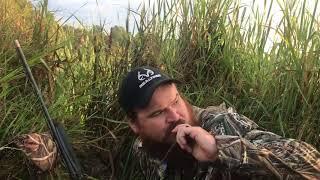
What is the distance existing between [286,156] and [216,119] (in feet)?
1.39

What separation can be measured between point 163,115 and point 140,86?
0.69 ft

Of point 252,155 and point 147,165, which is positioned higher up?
point 252,155

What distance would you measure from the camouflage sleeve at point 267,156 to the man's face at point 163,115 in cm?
26

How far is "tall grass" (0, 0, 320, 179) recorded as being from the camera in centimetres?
340

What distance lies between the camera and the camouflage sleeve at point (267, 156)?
8.30ft

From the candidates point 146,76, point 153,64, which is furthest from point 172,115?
point 153,64

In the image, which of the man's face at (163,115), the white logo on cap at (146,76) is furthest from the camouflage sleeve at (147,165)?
the white logo on cap at (146,76)

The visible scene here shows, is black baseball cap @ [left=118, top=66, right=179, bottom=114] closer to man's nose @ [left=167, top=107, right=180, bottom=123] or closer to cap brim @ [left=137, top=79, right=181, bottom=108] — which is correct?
cap brim @ [left=137, top=79, right=181, bottom=108]

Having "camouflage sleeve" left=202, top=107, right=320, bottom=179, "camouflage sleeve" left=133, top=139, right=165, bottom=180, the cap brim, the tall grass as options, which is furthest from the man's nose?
the tall grass

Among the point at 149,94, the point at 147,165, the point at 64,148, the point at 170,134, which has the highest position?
the point at 149,94

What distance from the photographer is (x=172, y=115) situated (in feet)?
9.27

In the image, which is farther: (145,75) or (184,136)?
(145,75)

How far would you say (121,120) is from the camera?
363 cm

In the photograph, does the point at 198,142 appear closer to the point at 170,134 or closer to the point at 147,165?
the point at 170,134
